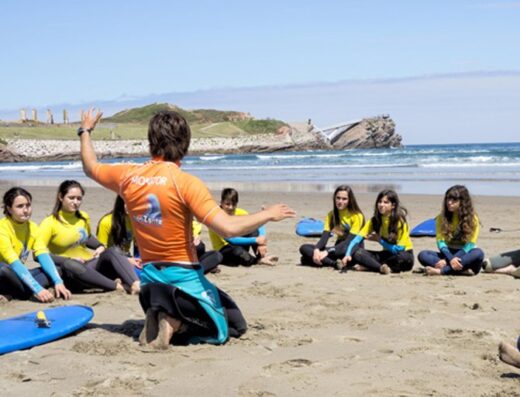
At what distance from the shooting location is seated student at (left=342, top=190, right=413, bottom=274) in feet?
28.4

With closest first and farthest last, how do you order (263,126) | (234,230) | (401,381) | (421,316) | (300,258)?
(401,381) < (234,230) < (421,316) < (300,258) < (263,126)

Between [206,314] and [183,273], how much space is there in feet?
1.14

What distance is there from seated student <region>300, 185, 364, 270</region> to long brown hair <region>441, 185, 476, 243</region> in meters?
1.07

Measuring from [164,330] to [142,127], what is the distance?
295 feet

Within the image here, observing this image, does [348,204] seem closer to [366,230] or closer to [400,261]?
[366,230]

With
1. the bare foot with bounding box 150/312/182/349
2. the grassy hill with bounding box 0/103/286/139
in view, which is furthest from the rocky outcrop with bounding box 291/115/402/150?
the bare foot with bounding box 150/312/182/349

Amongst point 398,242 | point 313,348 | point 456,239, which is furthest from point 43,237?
point 456,239

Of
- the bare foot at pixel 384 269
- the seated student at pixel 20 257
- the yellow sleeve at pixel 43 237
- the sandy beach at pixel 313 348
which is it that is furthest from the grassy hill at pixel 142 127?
the sandy beach at pixel 313 348

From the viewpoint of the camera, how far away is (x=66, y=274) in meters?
7.40

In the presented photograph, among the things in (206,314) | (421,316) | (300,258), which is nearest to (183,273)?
(206,314)

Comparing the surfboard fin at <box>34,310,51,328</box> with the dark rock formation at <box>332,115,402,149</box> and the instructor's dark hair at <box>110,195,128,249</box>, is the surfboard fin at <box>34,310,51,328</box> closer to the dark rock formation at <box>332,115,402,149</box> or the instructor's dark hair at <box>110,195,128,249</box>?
the instructor's dark hair at <box>110,195,128,249</box>

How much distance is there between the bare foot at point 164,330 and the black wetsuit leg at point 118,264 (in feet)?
7.39

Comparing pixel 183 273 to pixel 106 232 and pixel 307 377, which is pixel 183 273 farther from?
pixel 106 232

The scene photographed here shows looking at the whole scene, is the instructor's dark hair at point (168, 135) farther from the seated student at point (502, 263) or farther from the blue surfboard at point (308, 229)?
the blue surfboard at point (308, 229)
